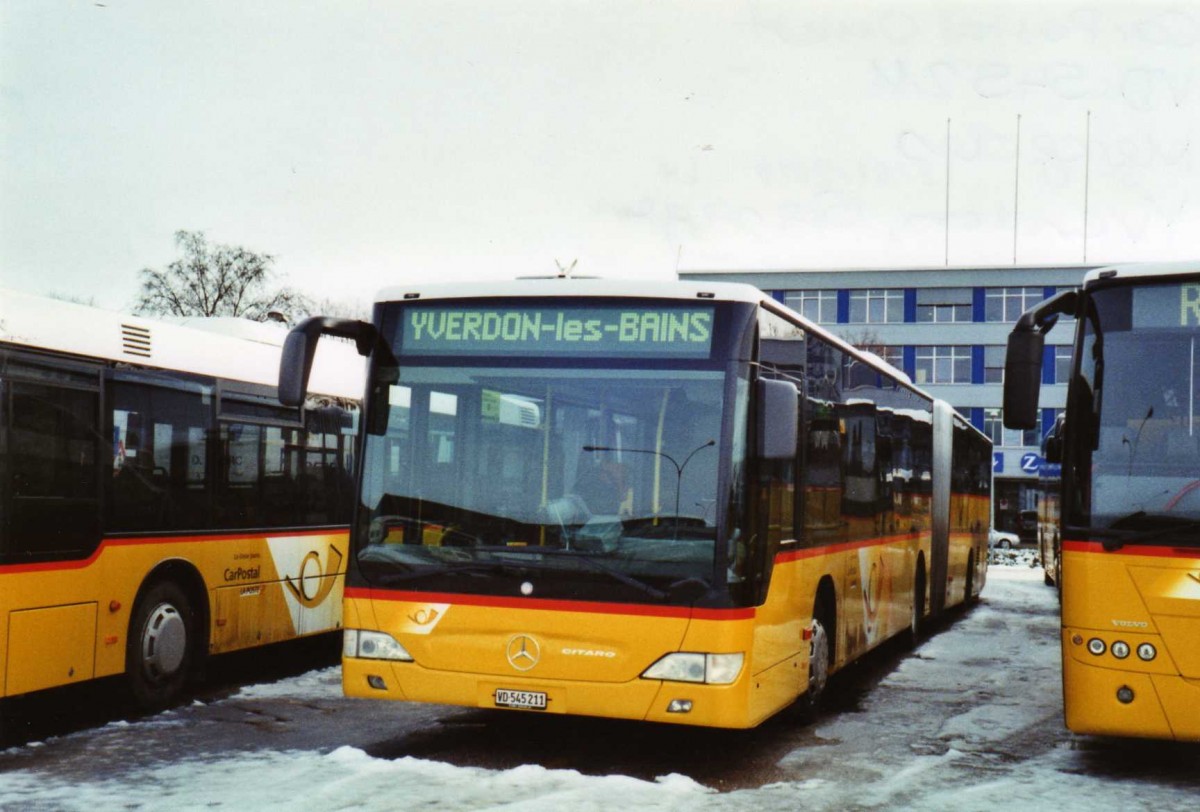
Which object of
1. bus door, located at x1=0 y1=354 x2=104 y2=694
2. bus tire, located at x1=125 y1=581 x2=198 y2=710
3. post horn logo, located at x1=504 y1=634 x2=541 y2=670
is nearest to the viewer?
post horn logo, located at x1=504 y1=634 x2=541 y2=670

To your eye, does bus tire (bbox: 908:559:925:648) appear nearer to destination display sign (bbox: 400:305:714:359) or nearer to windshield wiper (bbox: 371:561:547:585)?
destination display sign (bbox: 400:305:714:359)

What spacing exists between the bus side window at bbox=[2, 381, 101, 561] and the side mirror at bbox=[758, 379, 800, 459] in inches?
180

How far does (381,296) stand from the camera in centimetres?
880

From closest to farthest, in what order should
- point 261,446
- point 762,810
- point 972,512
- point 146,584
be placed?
point 762,810, point 146,584, point 261,446, point 972,512

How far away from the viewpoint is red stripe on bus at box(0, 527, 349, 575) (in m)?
8.66

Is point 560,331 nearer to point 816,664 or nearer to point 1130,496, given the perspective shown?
point 816,664

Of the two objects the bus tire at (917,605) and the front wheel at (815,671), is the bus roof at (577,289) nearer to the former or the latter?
the front wheel at (815,671)

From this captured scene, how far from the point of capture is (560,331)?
8.33m

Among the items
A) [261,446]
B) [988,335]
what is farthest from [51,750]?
[988,335]

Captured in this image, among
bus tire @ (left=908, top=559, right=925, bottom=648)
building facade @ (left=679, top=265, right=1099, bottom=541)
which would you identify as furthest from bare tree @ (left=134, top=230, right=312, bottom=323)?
bus tire @ (left=908, top=559, right=925, bottom=648)

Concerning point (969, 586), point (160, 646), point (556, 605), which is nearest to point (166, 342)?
point (160, 646)

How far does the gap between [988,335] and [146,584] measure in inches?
2469

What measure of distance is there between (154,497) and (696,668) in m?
4.53

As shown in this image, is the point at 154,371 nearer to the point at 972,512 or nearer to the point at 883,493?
the point at 883,493
